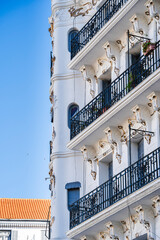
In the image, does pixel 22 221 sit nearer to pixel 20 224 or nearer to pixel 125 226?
pixel 20 224

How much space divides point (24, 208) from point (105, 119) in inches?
1096

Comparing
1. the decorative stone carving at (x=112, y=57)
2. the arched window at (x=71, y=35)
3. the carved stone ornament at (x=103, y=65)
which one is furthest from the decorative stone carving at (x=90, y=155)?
the arched window at (x=71, y=35)

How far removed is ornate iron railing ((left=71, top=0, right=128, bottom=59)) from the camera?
2817 centimetres

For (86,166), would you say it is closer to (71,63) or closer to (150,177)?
(71,63)

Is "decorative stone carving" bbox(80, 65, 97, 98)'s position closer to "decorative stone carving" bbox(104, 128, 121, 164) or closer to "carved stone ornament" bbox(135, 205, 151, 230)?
"decorative stone carving" bbox(104, 128, 121, 164)

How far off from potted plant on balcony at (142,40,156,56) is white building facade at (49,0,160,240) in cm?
3

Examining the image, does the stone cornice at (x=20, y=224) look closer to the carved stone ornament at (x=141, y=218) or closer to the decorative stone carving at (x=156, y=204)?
the carved stone ornament at (x=141, y=218)

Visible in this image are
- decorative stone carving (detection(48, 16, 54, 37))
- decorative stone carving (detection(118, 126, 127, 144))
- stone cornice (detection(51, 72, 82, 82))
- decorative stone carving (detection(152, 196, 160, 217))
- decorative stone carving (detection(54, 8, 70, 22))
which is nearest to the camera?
decorative stone carving (detection(152, 196, 160, 217))

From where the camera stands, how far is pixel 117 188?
83.4 feet

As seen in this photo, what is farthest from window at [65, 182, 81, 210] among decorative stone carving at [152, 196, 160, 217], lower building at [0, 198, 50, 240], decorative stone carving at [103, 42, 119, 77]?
lower building at [0, 198, 50, 240]

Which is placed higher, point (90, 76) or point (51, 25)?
point (51, 25)

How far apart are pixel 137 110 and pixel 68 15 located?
31.7 feet

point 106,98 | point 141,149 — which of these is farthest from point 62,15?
point 141,149

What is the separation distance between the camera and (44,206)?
53781 mm
